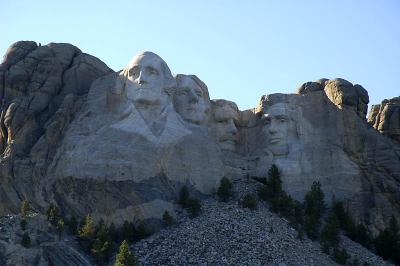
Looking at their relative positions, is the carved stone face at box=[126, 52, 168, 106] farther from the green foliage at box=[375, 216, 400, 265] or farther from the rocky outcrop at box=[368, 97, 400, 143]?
the rocky outcrop at box=[368, 97, 400, 143]

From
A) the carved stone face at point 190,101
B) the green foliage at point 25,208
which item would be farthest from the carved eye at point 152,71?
the green foliage at point 25,208

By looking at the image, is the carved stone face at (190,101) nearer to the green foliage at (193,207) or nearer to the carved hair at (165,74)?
the carved hair at (165,74)

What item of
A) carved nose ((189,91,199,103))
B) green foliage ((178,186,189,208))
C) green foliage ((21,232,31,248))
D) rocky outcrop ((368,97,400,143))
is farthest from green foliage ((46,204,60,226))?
rocky outcrop ((368,97,400,143))

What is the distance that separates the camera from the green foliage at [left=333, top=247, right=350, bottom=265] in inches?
1793

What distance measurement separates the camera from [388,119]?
2183 inches

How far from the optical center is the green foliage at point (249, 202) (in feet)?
157

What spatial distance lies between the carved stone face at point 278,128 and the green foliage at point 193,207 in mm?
6516

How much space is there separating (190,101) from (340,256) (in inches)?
420

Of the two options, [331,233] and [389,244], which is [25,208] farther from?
[389,244]

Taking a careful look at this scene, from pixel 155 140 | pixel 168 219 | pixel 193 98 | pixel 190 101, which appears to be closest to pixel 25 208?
pixel 168 219

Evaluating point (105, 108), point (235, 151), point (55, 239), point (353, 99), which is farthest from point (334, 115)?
point (55, 239)

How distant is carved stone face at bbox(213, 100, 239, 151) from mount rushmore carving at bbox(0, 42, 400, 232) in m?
0.05

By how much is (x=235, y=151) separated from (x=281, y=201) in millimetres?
5391

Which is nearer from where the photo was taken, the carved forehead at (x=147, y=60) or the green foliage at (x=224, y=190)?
the green foliage at (x=224, y=190)
